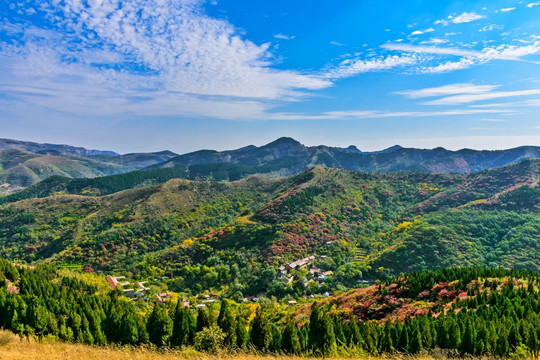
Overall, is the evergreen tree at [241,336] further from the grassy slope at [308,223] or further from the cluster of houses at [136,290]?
the grassy slope at [308,223]

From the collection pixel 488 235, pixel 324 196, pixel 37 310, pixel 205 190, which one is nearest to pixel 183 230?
pixel 205 190

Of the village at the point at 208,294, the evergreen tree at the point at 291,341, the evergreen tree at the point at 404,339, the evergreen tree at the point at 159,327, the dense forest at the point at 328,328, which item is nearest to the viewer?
the dense forest at the point at 328,328

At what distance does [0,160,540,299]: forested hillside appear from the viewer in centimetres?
7569

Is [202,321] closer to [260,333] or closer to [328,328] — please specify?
[260,333]

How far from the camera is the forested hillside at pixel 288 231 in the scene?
248 feet

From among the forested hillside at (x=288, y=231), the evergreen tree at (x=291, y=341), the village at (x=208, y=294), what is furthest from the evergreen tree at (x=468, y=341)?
the forested hillside at (x=288, y=231)

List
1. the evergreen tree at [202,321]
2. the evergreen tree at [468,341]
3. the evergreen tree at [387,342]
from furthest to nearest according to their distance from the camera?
the evergreen tree at [202,321], the evergreen tree at [387,342], the evergreen tree at [468,341]

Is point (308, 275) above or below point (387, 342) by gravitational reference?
below

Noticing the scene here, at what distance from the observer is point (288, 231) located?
92688 mm

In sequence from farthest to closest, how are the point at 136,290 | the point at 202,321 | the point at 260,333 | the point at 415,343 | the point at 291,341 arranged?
the point at 136,290
the point at 202,321
the point at 260,333
the point at 291,341
the point at 415,343

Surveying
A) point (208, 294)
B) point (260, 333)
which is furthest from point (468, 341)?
point (208, 294)

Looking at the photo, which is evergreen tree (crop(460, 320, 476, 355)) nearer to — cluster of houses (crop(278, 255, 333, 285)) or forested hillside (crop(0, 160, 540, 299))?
forested hillside (crop(0, 160, 540, 299))

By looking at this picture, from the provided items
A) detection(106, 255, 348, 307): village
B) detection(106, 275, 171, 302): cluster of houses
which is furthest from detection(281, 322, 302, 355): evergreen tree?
detection(106, 275, 171, 302): cluster of houses

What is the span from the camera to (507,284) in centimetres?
3597
